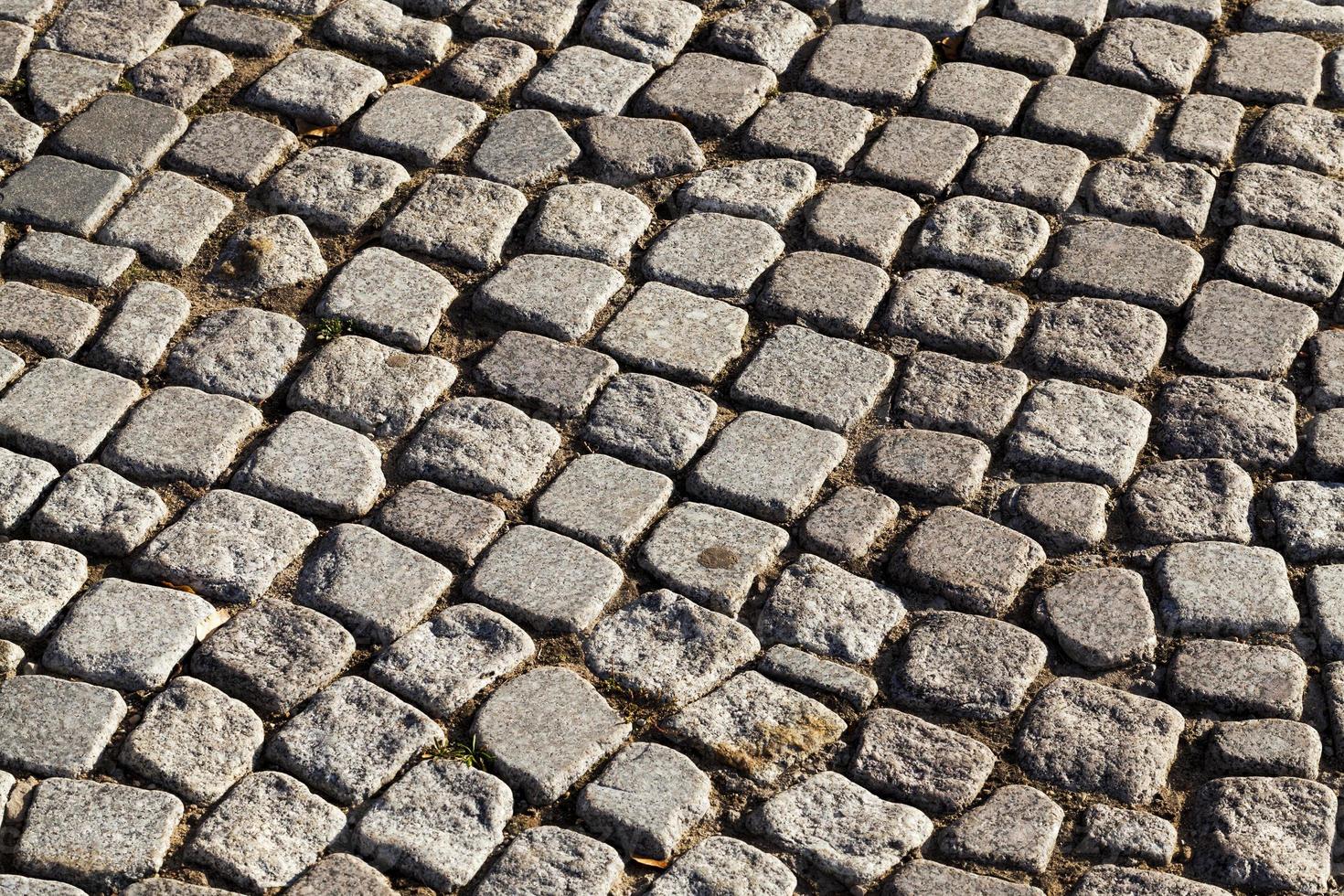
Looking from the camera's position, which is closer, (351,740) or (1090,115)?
(351,740)

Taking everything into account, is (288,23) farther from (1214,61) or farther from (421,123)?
(1214,61)

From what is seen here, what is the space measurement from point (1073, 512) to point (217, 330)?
1876 mm

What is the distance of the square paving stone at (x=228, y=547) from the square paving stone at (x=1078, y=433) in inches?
58.4

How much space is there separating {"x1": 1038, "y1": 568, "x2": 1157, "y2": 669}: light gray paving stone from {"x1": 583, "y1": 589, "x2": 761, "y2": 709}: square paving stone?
58cm

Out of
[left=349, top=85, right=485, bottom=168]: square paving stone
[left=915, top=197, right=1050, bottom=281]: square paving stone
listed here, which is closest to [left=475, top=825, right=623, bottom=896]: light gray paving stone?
[left=915, top=197, right=1050, bottom=281]: square paving stone

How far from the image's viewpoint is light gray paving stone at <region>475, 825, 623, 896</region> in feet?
8.80

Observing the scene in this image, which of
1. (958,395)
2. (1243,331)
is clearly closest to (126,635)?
(958,395)

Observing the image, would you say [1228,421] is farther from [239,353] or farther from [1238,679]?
[239,353]

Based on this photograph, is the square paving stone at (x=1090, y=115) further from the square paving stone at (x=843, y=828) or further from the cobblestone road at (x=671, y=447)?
the square paving stone at (x=843, y=828)

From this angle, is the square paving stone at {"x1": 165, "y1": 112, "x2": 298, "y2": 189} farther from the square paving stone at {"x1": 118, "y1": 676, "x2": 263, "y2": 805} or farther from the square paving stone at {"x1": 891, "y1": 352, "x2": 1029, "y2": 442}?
the square paving stone at {"x1": 891, "y1": 352, "x2": 1029, "y2": 442}

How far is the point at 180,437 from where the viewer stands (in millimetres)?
3391

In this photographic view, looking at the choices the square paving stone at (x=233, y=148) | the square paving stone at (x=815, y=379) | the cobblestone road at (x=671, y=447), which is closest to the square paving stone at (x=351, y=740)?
the cobblestone road at (x=671, y=447)

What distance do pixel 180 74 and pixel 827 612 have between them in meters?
2.35

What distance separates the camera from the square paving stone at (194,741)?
2.81 m
